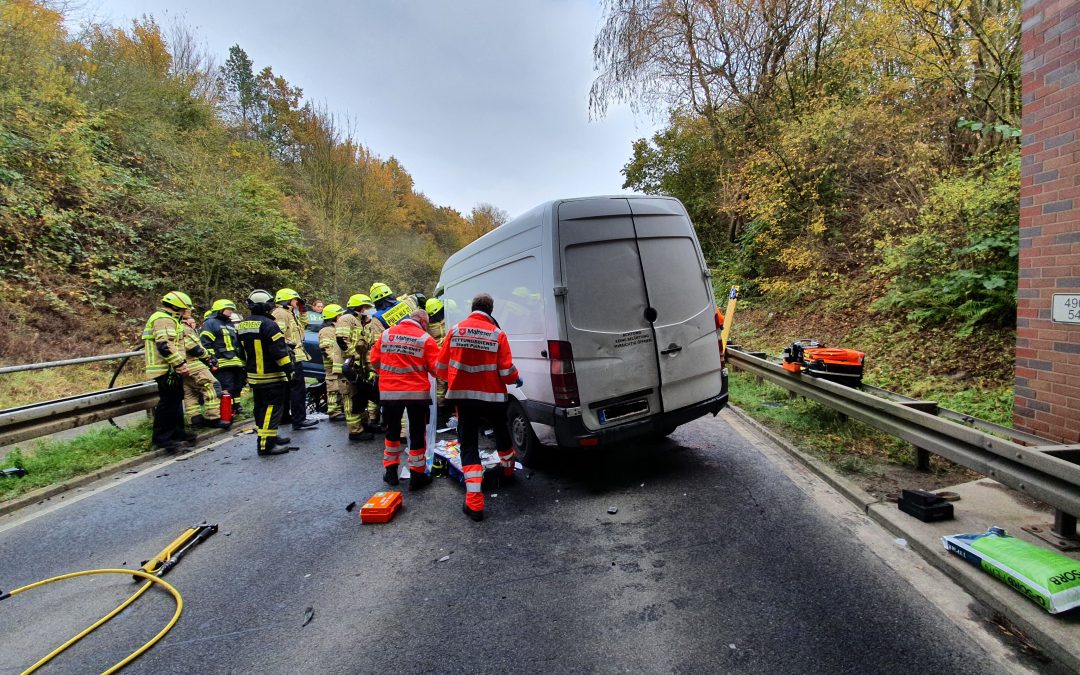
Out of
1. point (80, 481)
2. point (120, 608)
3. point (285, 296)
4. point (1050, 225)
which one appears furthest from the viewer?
point (285, 296)

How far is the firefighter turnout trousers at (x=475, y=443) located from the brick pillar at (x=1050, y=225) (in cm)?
385

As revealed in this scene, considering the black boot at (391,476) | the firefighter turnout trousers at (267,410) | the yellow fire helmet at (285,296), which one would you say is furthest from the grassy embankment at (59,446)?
the black boot at (391,476)

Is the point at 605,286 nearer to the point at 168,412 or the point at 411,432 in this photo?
the point at 411,432

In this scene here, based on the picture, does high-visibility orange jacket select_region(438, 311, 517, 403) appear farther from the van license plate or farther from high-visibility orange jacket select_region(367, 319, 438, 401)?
the van license plate

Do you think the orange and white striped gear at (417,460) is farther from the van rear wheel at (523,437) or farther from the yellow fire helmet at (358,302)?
the yellow fire helmet at (358,302)

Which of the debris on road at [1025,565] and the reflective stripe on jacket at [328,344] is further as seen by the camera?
the reflective stripe on jacket at [328,344]

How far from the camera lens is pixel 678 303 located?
4.36 metres

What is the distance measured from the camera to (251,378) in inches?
232

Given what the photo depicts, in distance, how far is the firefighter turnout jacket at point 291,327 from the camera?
827cm

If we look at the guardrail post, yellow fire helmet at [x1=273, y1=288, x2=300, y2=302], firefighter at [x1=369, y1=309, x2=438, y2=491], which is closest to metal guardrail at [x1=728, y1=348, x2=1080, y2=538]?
the guardrail post

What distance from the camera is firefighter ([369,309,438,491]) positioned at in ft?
14.5

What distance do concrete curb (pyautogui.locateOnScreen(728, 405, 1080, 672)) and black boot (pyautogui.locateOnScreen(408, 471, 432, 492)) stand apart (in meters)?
3.45

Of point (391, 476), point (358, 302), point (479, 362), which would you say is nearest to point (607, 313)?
point (479, 362)

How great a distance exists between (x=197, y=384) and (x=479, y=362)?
15.8 feet
